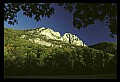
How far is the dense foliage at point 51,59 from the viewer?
20.6ft

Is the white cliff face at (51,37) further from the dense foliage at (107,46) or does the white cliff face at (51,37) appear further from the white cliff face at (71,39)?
the dense foliage at (107,46)

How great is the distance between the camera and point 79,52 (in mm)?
6512

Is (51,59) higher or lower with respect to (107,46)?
lower

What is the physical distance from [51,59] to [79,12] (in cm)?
139

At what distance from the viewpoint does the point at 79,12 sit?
6453 millimetres

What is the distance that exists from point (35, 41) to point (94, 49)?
1.53m

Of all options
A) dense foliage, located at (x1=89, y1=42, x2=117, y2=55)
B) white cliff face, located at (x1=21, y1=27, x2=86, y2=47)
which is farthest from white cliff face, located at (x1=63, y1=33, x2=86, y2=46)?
dense foliage, located at (x1=89, y1=42, x2=117, y2=55)

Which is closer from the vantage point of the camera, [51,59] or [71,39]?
[51,59]

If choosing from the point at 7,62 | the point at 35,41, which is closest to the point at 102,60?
the point at 35,41

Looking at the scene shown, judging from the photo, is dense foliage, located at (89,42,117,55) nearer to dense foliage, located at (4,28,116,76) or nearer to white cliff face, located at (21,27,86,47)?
dense foliage, located at (4,28,116,76)

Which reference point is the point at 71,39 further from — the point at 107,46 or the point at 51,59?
the point at 107,46

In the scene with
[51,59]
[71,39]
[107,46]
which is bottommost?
[51,59]

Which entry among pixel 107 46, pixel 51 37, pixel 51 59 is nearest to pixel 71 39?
pixel 51 37

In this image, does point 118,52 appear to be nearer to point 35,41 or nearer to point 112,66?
point 112,66
